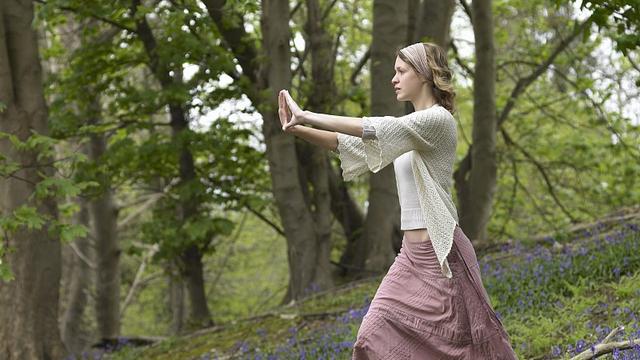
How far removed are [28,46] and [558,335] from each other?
19.5 feet

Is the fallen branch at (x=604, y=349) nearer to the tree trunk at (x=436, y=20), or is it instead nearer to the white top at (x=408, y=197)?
the white top at (x=408, y=197)

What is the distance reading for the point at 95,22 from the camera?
13461mm

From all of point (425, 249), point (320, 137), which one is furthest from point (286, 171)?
point (425, 249)

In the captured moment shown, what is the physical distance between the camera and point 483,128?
40.6 feet

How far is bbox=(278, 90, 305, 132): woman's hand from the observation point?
11.6ft

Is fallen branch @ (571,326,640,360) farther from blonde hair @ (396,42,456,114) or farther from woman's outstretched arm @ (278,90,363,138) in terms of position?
woman's outstretched arm @ (278,90,363,138)

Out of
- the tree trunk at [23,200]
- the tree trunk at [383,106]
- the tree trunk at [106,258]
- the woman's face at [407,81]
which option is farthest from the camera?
the tree trunk at [106,258]

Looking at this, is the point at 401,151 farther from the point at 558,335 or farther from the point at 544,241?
the point at 544,241

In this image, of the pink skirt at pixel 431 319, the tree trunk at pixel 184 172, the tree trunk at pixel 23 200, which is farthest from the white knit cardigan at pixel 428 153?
the tree trunk at pixel 184 172

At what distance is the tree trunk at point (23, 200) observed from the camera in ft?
27.2

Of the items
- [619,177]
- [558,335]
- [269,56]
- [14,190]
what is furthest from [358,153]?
[619,177]

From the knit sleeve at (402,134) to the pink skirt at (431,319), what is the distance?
459mm

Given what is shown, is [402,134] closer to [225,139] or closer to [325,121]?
[325,121]

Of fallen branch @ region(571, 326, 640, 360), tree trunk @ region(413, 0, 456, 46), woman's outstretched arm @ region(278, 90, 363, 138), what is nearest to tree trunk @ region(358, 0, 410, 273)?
tree trunk @ region(413, 0, 456, 46)
